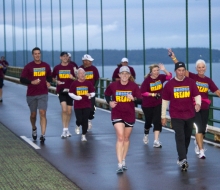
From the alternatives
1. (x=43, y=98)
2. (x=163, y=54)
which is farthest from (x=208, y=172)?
(x=163, y=54)

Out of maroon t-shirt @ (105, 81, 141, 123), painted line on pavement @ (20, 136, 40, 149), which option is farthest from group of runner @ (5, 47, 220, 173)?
painted line on pavement @ (20, 136, 40, 149)

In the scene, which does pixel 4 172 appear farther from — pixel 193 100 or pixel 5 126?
pixel 5 126

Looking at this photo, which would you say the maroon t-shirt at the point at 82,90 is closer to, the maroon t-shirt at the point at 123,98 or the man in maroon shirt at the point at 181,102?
the maroon t-shirt at the point at 123,98

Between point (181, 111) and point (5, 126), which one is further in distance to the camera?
point (5, 126)

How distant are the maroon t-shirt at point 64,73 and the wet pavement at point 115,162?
1178 millimetres

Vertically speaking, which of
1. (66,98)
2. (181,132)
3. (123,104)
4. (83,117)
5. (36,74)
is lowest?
(83,117)

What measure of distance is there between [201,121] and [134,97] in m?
1.70

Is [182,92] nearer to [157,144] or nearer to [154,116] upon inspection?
[157,144]

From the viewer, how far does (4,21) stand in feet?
256

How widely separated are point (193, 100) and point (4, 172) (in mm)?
3143

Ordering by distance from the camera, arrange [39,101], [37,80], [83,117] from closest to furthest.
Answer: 1. [37,80]
2. [39,101]
3. [83,117]

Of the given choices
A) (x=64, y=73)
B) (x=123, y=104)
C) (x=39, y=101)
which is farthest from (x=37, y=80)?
(x=123, y=104)

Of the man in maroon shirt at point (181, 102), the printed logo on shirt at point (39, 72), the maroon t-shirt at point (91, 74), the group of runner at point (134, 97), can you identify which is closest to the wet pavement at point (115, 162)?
the group of runner at point (134, 97)

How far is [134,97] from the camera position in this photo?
1242 cm
